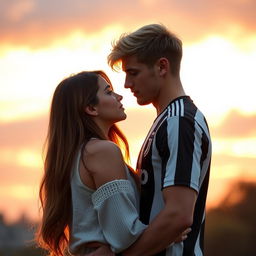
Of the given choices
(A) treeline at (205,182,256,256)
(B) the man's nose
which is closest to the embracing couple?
(B) the man's nose

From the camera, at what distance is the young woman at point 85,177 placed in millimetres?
5379

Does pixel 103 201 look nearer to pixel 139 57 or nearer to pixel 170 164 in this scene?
pixel 170 164

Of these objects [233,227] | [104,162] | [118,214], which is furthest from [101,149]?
[233,227]

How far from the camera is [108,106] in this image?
5.73 meters

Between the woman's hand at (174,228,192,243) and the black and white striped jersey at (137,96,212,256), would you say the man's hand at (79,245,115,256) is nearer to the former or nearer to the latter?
the black and white striped jersey at (137,96,212,256)

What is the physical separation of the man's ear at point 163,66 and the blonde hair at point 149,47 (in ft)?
0.09

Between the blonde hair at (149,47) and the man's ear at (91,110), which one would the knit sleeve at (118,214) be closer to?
the man's ear at (91,110)

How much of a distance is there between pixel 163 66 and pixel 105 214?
877 mm

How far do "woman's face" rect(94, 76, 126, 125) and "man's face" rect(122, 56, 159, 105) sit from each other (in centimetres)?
11

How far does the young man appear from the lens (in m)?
5.24

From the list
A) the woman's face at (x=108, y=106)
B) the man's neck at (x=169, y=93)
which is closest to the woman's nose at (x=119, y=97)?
the woman's face at (x=108, y=106)

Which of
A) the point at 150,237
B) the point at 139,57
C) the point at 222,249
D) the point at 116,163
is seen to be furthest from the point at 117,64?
the point at 222,249

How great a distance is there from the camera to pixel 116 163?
545cm

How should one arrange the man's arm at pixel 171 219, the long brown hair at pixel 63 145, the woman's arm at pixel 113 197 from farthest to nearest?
the long brown hair at pixel 63 145, the woman's arm at pixel 113 197, the man's arm at pixel 171 219
